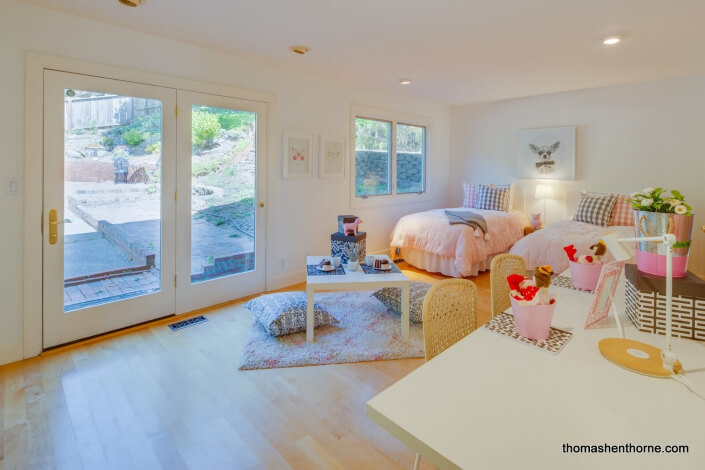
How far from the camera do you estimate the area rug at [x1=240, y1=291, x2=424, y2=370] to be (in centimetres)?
267

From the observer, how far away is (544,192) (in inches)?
223

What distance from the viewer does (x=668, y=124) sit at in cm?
476

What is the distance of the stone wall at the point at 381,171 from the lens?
17.3ft

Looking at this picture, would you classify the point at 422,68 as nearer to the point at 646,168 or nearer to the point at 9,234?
the point at 646,168

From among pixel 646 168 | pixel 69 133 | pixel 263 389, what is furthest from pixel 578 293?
pixel 646 168

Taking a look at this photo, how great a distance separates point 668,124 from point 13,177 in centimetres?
647

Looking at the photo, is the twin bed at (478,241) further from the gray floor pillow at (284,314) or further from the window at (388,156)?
A: the gray floor pillow at (284,314)

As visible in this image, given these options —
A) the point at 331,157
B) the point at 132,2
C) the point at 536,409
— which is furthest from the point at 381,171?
the point at 536,409

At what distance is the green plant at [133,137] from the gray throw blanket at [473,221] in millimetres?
3379

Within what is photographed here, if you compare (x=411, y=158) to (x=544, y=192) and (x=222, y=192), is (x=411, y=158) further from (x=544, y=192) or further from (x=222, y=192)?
(x=222, y=192)

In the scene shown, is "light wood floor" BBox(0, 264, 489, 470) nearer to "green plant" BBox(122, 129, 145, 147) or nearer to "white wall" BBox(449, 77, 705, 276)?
"green plant" BBox(122, 129, 145, 147)

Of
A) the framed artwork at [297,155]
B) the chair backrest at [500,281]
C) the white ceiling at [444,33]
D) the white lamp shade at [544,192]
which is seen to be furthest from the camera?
the white lamp shade at [544,192]

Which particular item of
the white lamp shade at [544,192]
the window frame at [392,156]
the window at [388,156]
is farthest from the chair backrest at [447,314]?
the white lamp shade at [544,192]

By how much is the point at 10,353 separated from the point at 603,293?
135 inches
